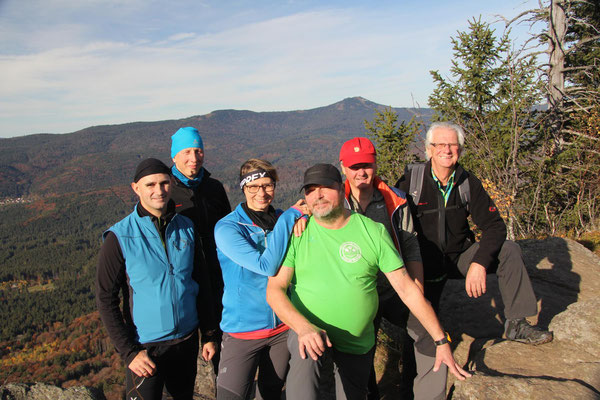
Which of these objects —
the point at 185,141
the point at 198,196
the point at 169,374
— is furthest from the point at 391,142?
the point at 169,374

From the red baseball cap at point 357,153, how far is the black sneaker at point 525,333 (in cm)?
184

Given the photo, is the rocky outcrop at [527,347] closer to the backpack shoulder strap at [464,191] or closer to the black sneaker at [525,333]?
the black sneaker at [525,333]

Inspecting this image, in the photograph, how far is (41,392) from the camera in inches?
143

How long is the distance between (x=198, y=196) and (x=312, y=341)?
208 centimetres

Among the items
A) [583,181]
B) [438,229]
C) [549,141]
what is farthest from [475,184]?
[549,141]

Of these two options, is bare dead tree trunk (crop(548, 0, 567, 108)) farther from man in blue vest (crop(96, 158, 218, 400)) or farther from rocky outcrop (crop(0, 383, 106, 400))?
rocky outcrop (crop(0, 383, 106, 400))

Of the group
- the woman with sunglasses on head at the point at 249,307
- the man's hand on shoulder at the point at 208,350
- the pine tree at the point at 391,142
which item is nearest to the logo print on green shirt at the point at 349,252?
the woman with sunglasses on head at the point at 249,307

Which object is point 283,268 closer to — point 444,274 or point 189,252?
point 189,252

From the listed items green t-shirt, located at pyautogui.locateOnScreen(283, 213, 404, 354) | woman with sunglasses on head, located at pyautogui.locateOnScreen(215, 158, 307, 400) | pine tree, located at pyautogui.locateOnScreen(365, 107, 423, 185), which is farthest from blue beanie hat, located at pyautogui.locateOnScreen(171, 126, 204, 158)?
pine tree, located at pyautogui.locateOnScreen(365, 107, 423, 185)

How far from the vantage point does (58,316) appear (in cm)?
11006

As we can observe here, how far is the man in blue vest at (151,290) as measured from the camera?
2748 mm

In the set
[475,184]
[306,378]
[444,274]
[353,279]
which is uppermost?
[475,184]

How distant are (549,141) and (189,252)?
45.8 ft

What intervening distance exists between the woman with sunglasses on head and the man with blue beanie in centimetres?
71
